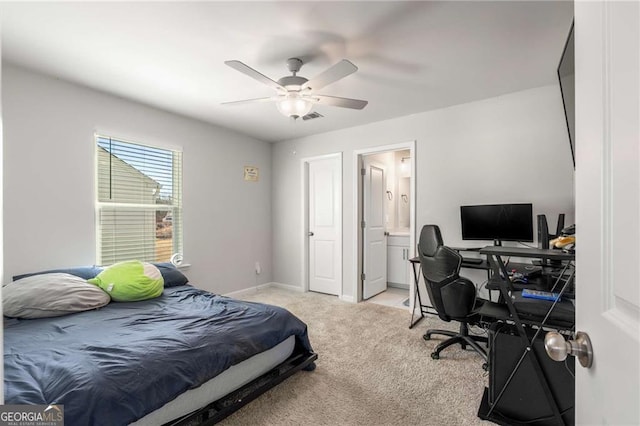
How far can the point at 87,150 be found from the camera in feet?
9.98

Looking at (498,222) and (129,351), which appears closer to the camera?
(129,351)

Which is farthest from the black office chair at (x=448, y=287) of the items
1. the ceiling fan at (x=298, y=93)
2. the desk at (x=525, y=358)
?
the ceiling fan at (x=298, y=93)

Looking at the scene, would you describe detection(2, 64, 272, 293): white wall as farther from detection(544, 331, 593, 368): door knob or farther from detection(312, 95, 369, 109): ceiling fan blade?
detection(544, 331, 593, 368): door knob

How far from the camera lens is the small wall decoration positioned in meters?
4.74

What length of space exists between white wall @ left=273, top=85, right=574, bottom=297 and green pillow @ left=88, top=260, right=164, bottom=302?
249cm

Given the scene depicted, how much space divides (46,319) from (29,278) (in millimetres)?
429

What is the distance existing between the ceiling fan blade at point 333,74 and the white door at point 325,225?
2240 mm

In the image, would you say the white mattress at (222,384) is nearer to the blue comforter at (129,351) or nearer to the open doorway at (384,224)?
the blue comforter at (129,351)

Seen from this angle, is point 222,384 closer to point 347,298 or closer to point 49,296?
point 49,296

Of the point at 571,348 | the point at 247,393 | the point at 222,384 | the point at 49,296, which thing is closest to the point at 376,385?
the point at 247,393

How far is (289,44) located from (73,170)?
2381mm

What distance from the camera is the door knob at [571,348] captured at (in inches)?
25.7

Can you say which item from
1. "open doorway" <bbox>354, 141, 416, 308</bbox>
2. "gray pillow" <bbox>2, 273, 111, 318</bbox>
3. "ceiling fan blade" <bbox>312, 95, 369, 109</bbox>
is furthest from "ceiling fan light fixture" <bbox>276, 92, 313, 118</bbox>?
"gray pillow" <bbox>2, 273, 111, 318</bbox>

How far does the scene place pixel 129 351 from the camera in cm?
164
